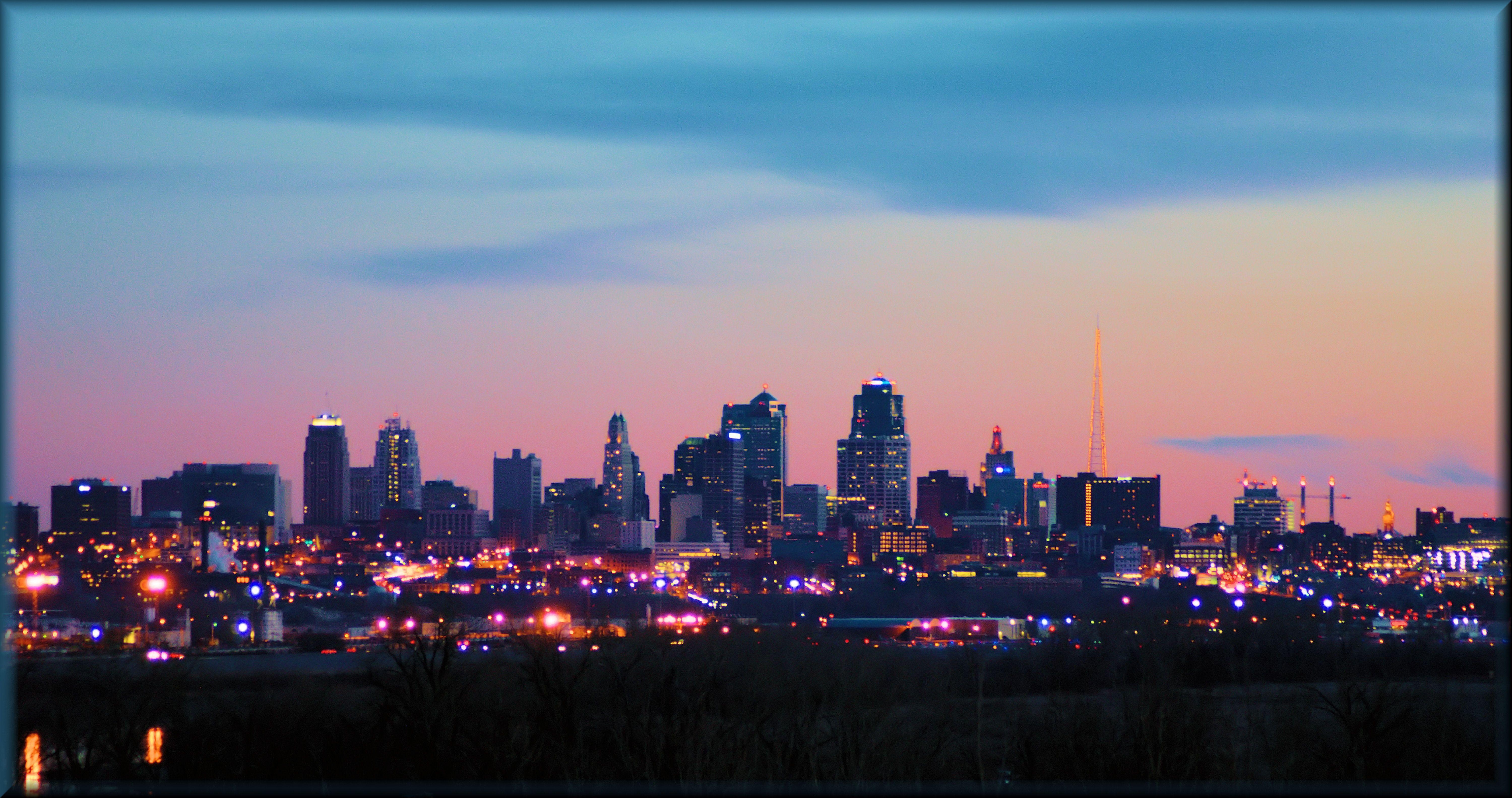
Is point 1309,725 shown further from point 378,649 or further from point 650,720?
point 378,649

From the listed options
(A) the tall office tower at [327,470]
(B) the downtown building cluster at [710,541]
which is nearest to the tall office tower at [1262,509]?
(B) the downtown building cluster at [710,541]

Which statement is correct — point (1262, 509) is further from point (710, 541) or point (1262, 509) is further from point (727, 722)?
point (727, 722)

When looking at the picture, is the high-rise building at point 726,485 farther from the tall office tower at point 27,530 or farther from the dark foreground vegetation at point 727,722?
the dark foreground vegetation at point 727,722

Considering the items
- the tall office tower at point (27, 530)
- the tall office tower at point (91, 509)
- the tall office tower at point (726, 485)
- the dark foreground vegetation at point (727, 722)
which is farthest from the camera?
the tall office tower at point (726, 485)

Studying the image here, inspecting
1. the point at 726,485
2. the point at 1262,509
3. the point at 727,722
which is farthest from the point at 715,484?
the point at 727,722

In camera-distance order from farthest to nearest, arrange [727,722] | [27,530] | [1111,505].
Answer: [1111,505] → [27,530] → [727,722]

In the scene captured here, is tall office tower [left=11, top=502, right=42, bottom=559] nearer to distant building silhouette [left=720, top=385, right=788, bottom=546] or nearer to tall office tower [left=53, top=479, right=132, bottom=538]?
tall office tower [left=53, top=479, right=132, bottom=538]
